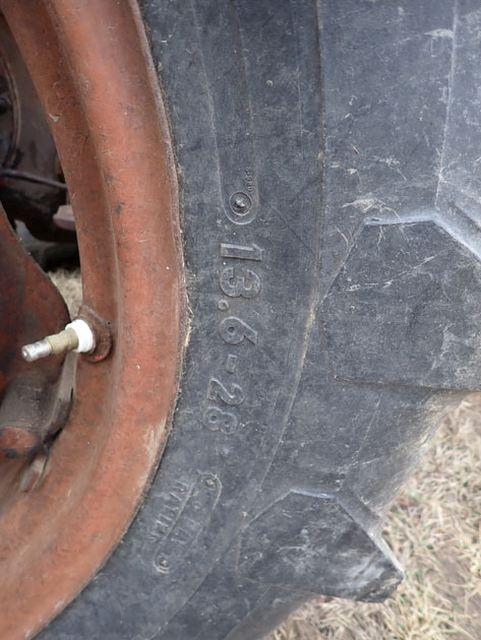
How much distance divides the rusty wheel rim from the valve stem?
1.0 inches

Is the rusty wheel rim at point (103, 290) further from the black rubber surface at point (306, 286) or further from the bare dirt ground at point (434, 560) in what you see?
the bare dirt ground at point (434, 560)

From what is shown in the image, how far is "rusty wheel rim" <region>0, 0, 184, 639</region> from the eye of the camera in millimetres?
779

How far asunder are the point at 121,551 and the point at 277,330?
1.05 feet

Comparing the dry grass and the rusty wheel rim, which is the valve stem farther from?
the dry grass

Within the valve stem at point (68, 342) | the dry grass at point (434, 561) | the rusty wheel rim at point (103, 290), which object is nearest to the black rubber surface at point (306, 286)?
the rusty wheel rim at point (103, 290)

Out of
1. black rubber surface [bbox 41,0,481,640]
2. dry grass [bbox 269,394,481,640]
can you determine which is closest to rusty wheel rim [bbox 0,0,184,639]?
black rubber surface [bbox 41,0,481,640]

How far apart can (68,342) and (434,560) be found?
89 centimetres

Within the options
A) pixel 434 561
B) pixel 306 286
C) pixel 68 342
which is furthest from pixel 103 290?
pixel 434 561

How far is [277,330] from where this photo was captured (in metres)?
0.81

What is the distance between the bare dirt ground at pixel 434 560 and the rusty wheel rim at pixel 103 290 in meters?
0.49

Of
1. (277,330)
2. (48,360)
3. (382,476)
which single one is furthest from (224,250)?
(48,360)

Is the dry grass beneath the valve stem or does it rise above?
above

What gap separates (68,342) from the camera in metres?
0.94

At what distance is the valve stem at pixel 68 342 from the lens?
915 mm
